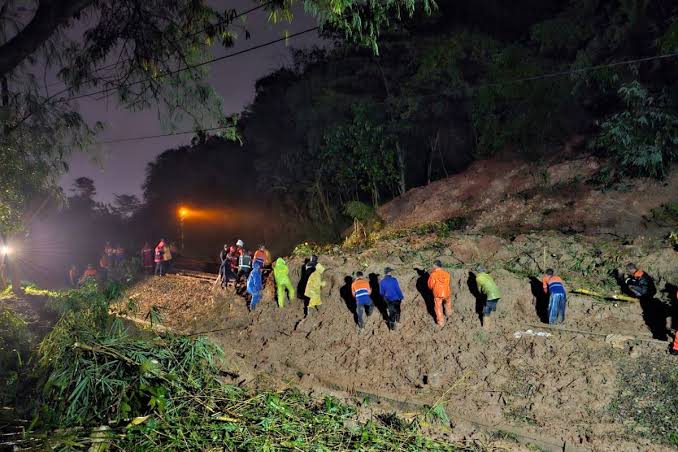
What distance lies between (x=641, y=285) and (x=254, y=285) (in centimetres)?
1084

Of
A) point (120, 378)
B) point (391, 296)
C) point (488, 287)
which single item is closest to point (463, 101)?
point (488, 287)

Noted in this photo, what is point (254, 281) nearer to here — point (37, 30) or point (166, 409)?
point (37, 30)

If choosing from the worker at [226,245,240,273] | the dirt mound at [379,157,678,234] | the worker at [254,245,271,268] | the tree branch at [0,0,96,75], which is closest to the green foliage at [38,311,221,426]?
the tree branch at [0,0,96,75]

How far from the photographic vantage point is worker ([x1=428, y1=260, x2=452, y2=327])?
39.5ft

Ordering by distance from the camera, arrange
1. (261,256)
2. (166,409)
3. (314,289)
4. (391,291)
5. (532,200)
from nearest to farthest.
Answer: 1. (166,409)
2. (391,291)
3. (314,289)
4. (261,256)
5. (532,200)

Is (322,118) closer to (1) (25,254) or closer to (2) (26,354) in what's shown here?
(2) (26,354)

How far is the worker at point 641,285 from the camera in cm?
1144

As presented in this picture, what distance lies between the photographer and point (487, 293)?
38.3 feet

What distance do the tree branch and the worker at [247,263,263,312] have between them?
29.4ft

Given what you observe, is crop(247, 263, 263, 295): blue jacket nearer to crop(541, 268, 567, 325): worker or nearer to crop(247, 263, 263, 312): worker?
crop(247, 263, 263, 312): worker

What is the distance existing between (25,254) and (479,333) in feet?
138

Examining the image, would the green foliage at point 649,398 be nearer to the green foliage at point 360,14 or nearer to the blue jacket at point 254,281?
the green foliage at point 360,14

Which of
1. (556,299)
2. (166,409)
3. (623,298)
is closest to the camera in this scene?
(166,409)

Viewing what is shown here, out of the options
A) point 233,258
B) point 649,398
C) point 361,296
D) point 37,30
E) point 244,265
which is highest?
point 37,30
